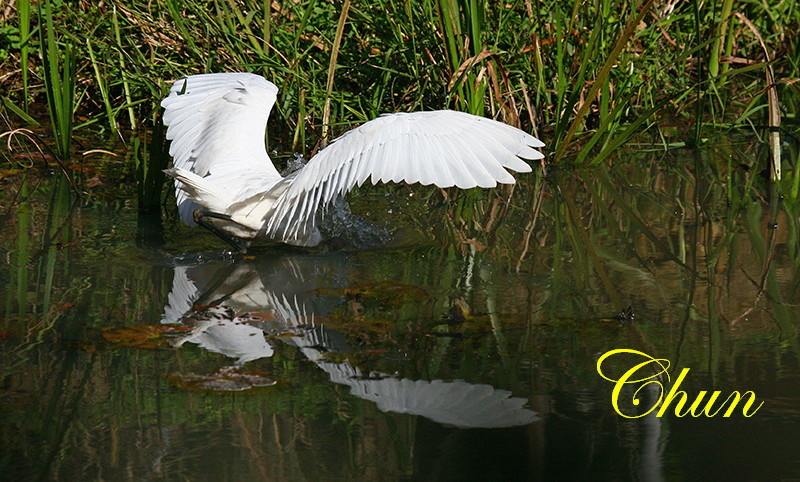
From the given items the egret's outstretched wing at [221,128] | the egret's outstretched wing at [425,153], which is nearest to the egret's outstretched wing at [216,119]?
the egret's outstretched wing at [221,128]

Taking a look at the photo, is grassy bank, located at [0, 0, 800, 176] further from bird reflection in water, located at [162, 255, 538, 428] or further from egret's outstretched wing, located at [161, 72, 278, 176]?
bird reflection in water, located at [162, 255, 538, 428]

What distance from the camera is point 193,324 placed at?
129 inches

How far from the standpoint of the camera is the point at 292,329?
327 centimetres

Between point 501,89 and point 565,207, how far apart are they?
1.17 m

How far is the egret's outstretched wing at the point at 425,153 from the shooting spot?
3217mm

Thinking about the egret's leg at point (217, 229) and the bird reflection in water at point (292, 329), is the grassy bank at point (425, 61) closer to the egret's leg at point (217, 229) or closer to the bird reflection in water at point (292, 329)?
the egret's leg at point (217, 229)

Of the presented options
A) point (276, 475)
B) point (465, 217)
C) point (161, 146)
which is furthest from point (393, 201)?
point (276, 475)

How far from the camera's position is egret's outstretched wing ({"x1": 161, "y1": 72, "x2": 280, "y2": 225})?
4301mm

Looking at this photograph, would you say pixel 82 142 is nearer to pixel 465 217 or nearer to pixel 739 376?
pixel 465 217

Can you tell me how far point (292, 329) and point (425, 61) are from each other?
272 cm

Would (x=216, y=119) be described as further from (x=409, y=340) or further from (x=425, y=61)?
(x=409, y=340)

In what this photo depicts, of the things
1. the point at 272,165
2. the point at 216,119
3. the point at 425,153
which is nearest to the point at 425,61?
the point at 216,119

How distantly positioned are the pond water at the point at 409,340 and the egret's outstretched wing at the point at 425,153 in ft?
1.49

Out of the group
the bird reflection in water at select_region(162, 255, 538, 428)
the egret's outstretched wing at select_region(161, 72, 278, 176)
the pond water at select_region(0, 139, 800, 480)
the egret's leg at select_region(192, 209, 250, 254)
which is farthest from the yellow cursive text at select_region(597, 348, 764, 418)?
the egret's outstretched wing at select_region(161, 72, 278, 176)
